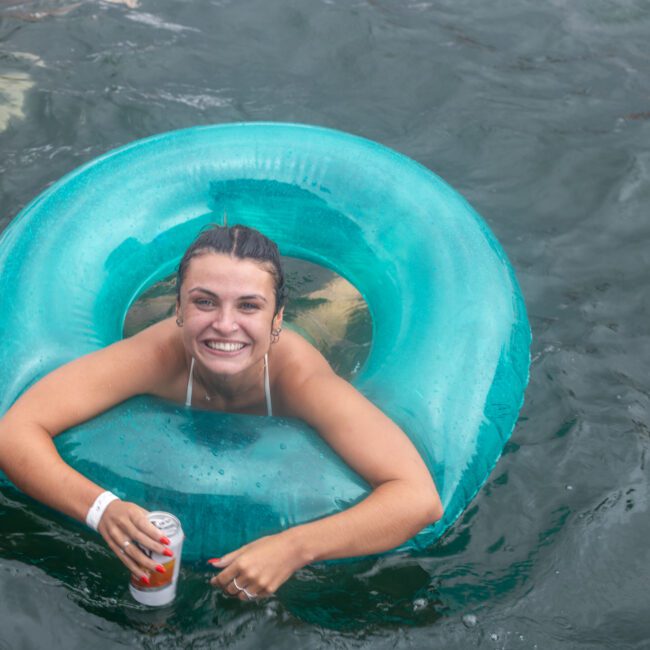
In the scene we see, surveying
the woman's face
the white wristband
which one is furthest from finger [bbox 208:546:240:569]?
the woman's face

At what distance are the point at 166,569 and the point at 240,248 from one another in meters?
1.05

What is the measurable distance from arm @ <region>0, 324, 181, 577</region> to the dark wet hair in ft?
1.00

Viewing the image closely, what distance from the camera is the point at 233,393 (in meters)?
3.33

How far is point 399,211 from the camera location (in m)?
3.87

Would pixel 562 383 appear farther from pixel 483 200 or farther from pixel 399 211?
pixel 483 200

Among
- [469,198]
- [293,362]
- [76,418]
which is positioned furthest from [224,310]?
[469,198]

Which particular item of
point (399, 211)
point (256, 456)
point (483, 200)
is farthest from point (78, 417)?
point (483, 200)

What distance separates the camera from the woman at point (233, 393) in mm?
2732

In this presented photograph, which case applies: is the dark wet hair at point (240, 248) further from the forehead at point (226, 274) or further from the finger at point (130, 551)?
the finger at point (130, 551)

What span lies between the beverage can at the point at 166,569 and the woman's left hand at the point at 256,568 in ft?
0.39

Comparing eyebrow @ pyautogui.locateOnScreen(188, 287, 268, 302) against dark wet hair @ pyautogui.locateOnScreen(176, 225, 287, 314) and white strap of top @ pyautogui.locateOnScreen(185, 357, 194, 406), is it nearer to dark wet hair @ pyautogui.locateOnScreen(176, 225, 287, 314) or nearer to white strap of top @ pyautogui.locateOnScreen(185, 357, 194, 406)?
dark wet hair @ pyautogui.locateOnScreen(176, 225, 287, 314)

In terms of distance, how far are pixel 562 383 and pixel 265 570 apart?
2175 millimetres

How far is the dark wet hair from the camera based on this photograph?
3.04 metres

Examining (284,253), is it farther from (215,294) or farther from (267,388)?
(215,294)
